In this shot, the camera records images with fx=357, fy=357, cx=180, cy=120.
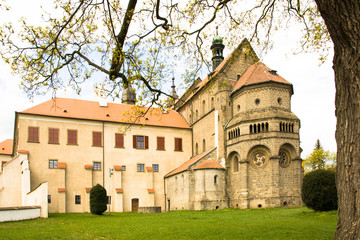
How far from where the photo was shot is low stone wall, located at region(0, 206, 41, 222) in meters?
20.4

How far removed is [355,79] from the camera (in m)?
6.96

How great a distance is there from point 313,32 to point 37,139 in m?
30.1

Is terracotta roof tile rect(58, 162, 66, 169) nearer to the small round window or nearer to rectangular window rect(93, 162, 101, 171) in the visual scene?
rectangular window rect(93, 162, 101, 171)

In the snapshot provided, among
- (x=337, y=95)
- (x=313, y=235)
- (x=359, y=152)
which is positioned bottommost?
(x=313, y=235)

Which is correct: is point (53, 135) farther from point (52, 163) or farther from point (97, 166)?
point (97, 166)

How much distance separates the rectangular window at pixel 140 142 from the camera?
133 ft

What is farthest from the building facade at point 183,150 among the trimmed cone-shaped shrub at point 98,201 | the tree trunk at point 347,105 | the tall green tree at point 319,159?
the tall green tree at point 319,159

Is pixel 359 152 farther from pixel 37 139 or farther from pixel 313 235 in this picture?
pixel 37 139

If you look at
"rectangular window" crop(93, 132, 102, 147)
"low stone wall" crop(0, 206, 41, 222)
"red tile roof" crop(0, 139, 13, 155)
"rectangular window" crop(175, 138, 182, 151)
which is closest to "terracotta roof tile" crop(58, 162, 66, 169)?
"rectangular window" crop(93, 132, 102, 147)

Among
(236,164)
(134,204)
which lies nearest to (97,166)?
(134,204)

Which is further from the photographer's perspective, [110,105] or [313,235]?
[110,105]

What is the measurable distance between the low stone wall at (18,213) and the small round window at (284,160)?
20321 mm

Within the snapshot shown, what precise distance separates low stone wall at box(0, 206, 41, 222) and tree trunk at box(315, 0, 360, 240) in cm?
1890

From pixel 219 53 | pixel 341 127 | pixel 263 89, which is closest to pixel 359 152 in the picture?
pixel 341 127
